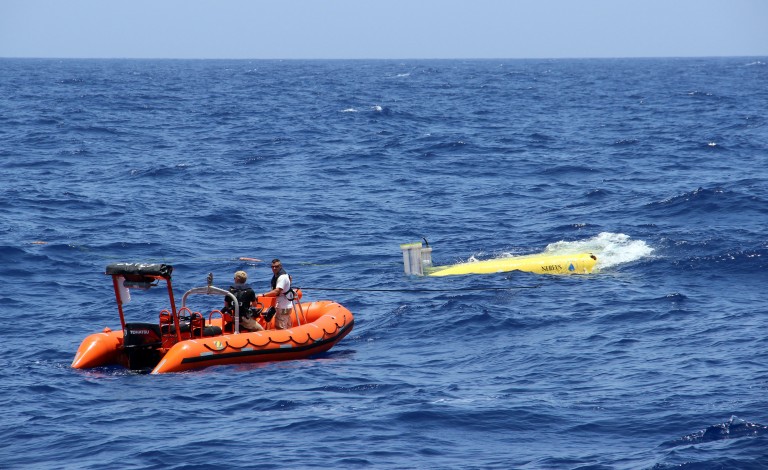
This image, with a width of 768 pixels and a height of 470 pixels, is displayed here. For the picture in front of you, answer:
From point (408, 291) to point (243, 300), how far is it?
4.63 meters

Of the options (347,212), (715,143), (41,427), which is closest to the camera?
(41,427)

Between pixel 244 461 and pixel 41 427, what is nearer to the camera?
pixel 244 461

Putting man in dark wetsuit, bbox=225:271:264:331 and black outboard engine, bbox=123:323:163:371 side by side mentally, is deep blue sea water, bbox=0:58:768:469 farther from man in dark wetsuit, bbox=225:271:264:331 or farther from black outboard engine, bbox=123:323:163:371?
man in dark wetsuit, bbox=225:271:264:331

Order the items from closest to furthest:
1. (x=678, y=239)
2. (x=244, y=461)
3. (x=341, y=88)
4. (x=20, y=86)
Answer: (x=244, y=461), (x=678, y=239), (x=20, y=86), (x=341, y=88)

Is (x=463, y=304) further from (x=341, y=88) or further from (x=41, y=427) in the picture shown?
(x=341, y=88)

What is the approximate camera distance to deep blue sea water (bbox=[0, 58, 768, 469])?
39.4 feet

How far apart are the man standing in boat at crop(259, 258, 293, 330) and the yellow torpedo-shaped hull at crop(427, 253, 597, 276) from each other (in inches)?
228

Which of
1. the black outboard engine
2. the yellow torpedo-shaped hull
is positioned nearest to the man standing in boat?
the black outboard engine

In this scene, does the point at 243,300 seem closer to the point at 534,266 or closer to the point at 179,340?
the point at 179,340

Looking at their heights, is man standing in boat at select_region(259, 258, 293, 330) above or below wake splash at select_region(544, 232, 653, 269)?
above

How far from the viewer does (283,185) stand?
1304 inches

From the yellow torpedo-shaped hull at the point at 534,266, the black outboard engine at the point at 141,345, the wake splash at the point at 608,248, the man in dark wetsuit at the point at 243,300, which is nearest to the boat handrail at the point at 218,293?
the man in dark wetsuit at the point at 243,300

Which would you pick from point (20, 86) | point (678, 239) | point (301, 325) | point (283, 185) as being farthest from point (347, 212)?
point (20, 86)

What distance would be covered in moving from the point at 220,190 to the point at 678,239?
14658 mm
